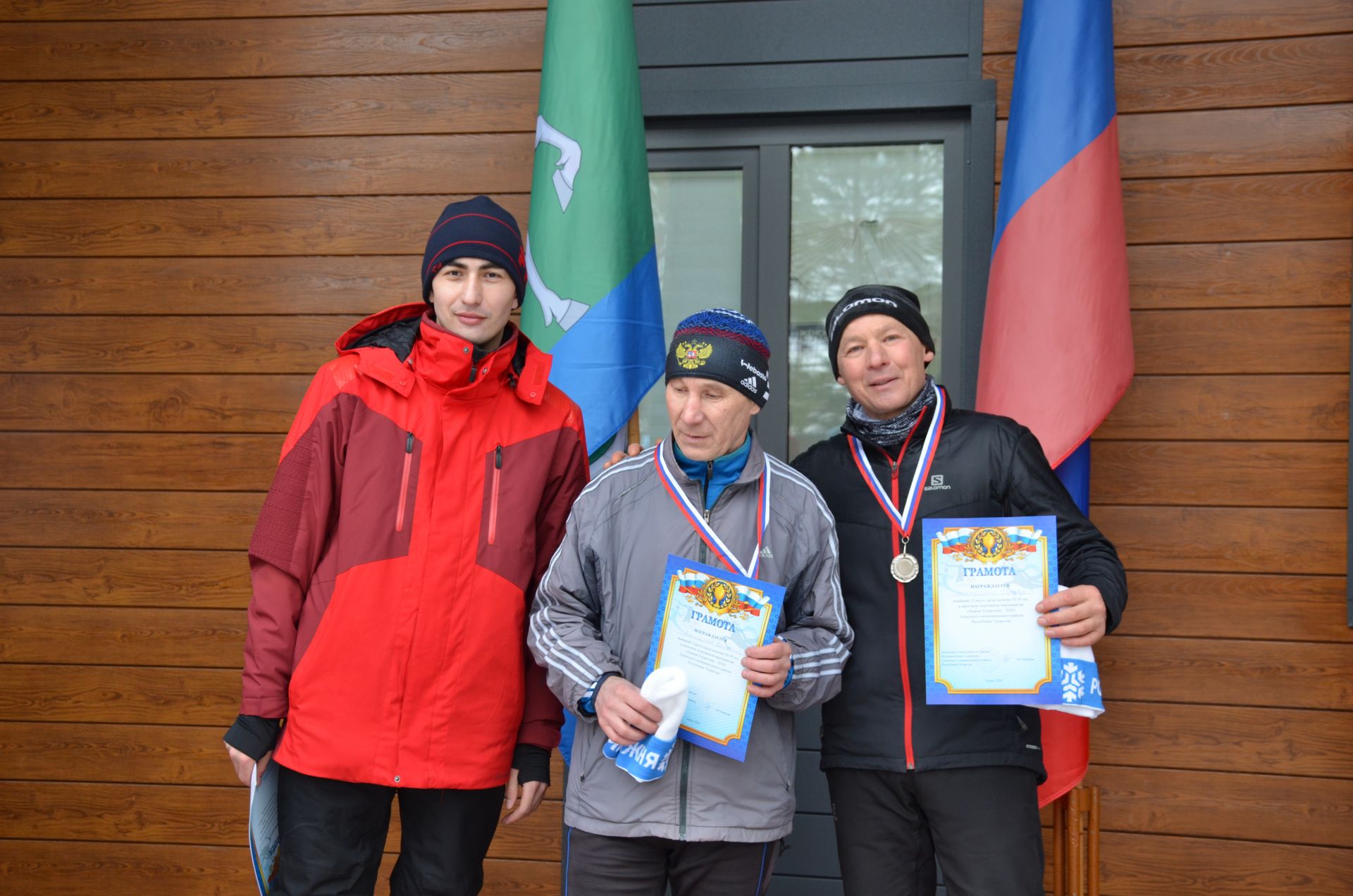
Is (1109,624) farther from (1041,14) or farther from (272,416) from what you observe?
(272,416)

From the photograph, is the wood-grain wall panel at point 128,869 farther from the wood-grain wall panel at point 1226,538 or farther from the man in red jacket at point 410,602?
the wood-grain wall panel at point 1226,538

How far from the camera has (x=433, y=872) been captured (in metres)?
1.75

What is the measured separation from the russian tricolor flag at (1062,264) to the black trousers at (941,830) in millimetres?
636

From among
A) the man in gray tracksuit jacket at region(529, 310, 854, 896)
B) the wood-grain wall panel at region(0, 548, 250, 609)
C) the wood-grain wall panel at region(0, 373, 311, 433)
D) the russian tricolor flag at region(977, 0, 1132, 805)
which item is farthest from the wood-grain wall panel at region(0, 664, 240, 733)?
the russian tricolor flag at region(977, 0, 1132, 805)

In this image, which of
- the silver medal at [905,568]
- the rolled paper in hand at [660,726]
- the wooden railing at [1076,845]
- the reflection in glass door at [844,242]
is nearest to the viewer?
the rolled paper in hand at [660,726]

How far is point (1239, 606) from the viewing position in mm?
2561

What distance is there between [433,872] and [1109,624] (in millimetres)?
1250

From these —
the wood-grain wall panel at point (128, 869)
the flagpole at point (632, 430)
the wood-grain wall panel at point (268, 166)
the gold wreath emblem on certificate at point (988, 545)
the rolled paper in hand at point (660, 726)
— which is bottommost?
the wood-grain wall panel at point (128, 869)

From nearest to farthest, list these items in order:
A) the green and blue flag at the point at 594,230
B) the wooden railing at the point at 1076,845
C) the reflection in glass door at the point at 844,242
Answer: the wooden railing at the point at 1076,845
the green and blue flag at the point at 594,230
the reflection in glass door at the point at 844,242

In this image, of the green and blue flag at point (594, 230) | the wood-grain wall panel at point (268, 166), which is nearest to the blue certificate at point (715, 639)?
the green and blue flag at point (594, 230)

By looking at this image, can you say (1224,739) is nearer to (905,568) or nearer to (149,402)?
(905,568)

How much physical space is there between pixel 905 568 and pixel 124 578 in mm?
2394

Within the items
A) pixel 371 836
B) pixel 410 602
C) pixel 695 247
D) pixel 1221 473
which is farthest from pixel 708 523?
pixel 1221 473

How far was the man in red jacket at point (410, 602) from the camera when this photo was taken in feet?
5.55
